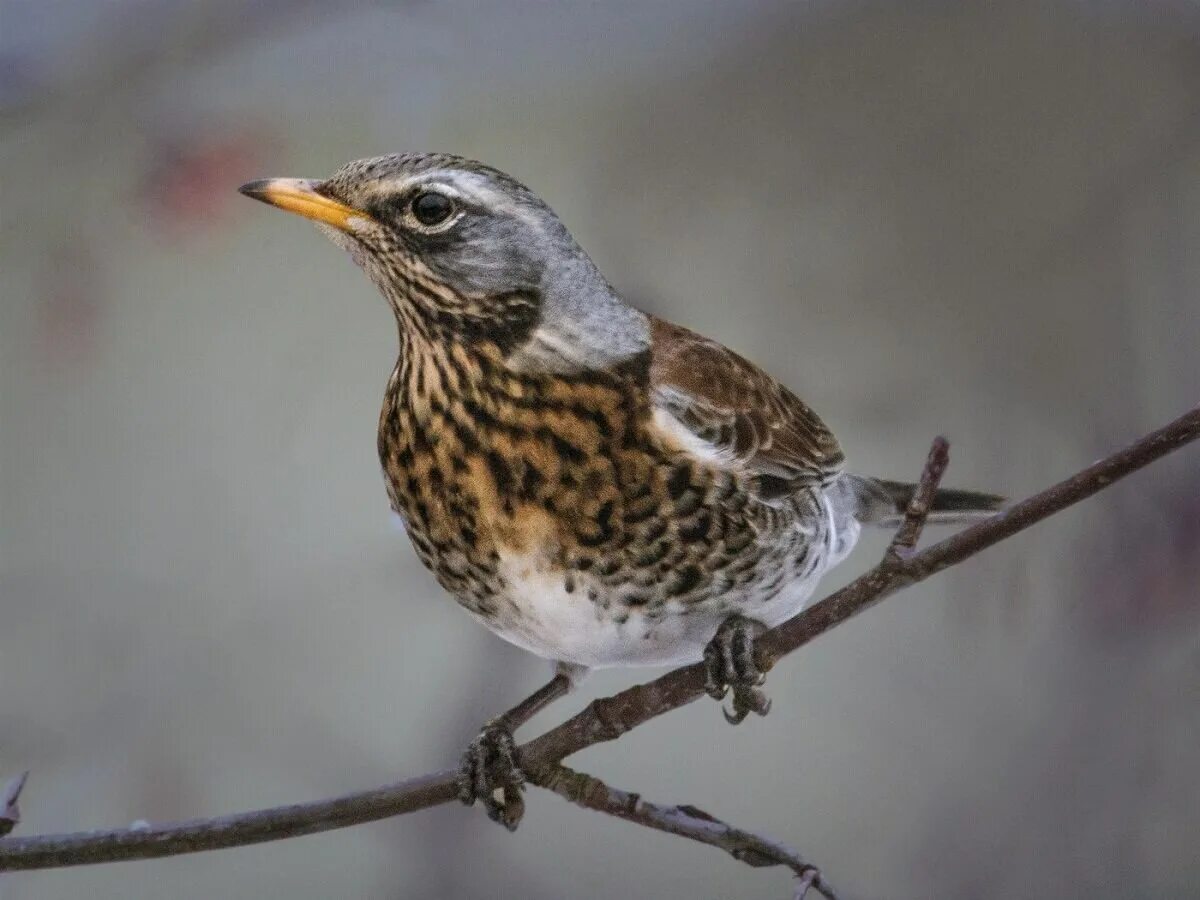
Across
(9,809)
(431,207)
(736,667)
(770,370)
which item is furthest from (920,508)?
(770,370)

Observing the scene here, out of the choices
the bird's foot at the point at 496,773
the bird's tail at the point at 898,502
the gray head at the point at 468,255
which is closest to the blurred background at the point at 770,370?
the bird's tail at the point at 898,502

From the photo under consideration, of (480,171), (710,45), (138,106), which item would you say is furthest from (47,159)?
(480,171)

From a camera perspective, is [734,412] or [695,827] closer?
[695,827]

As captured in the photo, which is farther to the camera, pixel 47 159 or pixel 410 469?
pixel 47 159

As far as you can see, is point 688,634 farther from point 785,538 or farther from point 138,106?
point 138,106

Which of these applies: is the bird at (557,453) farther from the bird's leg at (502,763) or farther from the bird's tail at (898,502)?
the bird's tail at (898,502)

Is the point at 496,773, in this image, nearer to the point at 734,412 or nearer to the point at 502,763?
the point at 502,763
